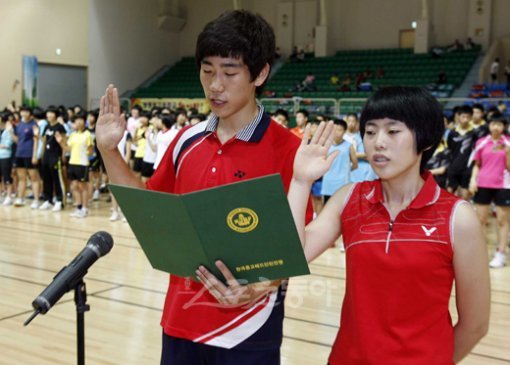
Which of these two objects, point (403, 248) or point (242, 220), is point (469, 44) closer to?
point (403, 248)

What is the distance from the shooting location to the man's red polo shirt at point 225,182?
1861mm

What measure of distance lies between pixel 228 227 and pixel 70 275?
52cm

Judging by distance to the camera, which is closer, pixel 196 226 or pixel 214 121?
pixel 196 226

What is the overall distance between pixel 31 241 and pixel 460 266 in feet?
22.7

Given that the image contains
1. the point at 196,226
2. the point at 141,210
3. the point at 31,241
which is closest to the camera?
the point at 196,226

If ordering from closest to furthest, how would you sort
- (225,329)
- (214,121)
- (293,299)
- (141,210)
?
(141,210), (225,329), (214,121), (293,299)

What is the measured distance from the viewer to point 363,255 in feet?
5.55

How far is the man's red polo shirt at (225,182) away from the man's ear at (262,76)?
106 millimetres

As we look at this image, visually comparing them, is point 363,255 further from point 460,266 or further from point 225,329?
point 225,329

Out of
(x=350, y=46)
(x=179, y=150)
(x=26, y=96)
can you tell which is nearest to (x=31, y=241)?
(x=179, y=150)

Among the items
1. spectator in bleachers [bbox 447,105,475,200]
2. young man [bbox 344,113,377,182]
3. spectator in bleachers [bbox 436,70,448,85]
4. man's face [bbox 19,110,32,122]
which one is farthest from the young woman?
spectator in bleachers [bbox 436,70,448,85]

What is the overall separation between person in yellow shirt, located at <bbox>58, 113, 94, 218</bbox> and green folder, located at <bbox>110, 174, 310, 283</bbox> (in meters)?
7.98

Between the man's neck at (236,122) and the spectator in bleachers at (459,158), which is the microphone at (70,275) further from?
the spectator in bleachers at (459,158)

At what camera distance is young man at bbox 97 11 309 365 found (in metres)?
1.85
